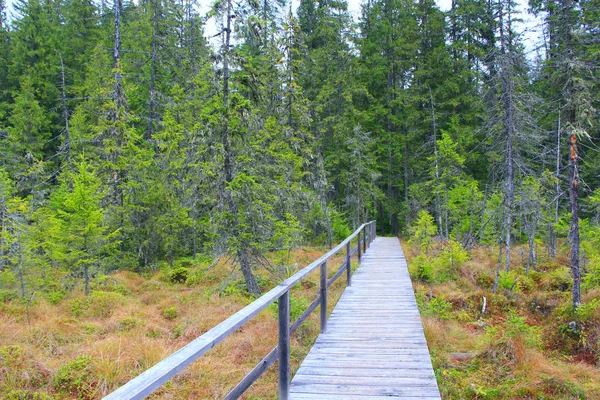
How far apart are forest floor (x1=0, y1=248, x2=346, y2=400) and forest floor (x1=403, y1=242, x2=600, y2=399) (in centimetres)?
244

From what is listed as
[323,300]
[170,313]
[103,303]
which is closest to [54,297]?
[103,303]

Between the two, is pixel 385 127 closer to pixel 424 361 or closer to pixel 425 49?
pixel 425 49

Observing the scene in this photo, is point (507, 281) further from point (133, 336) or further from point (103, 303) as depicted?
point (103, 303)

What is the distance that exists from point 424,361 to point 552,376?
288 centimetres

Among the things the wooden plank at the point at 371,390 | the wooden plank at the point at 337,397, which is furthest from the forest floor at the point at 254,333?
the wooden plank at the point at 337,397

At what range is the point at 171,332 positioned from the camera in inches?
321

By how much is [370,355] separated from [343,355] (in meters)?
0.33

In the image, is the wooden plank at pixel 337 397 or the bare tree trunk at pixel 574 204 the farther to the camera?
the bare tree trunk at pixel 574 204

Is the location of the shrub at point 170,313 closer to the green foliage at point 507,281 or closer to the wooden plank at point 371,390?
the wooden plank at point 371,390

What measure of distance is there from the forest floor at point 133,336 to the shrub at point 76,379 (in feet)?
0.04

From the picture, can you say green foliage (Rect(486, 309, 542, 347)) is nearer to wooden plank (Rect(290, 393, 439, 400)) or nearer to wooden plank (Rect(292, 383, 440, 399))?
wooden plank (Rect(292, 383, 440, 399))

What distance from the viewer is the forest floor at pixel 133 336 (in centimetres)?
519

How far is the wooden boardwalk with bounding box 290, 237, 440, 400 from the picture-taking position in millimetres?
3631

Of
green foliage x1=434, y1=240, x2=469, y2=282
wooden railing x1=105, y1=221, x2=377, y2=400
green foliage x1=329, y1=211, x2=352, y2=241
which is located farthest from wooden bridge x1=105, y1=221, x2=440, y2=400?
green foliage x1=329, y1=211, x2=352, y2=241
